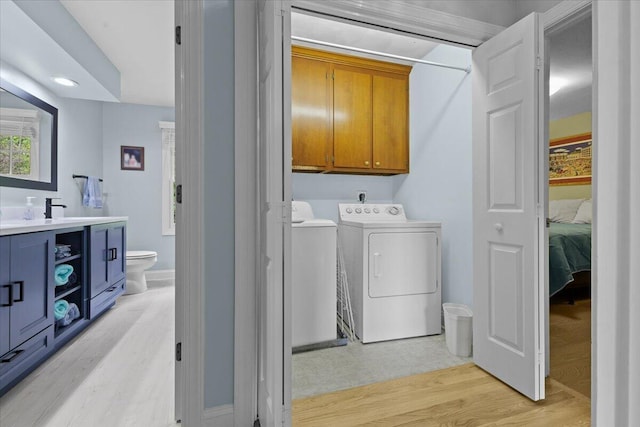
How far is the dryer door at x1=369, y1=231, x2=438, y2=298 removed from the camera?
7.91ft

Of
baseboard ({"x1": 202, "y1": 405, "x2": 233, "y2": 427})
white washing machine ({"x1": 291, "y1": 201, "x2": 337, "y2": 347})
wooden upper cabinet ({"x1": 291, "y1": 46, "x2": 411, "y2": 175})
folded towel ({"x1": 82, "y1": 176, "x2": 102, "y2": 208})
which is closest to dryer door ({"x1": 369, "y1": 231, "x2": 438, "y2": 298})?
white washing machine ({"x1": 291, "y1": 201, "x2": 337, "y2": 347})

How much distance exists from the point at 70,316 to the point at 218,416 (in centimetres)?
174

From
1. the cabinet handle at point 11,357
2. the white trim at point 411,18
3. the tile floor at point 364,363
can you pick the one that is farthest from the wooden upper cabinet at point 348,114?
the cabinet handle at point 11,357

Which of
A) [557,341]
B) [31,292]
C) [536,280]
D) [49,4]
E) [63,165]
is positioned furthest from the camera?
[63,165]

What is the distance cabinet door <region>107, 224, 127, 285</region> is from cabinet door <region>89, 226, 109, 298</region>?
0.08 meters

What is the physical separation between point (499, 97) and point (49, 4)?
300 cm

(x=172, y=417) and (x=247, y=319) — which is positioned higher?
(x=247, y=319)

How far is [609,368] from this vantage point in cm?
27

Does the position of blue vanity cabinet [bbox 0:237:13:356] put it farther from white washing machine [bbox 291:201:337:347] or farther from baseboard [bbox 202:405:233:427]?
white washing machine [bbox 291:201:337:347]

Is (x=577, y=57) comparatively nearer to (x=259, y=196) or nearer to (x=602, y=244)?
(x=259, y=196)

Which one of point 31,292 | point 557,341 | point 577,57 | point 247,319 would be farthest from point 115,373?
point 577,57

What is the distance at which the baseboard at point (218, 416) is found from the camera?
4.54 feet

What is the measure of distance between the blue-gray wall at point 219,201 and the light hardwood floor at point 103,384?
39 centimetres

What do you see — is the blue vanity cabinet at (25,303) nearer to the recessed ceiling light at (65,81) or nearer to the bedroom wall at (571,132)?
the recessed ceiling light at (65,81)
